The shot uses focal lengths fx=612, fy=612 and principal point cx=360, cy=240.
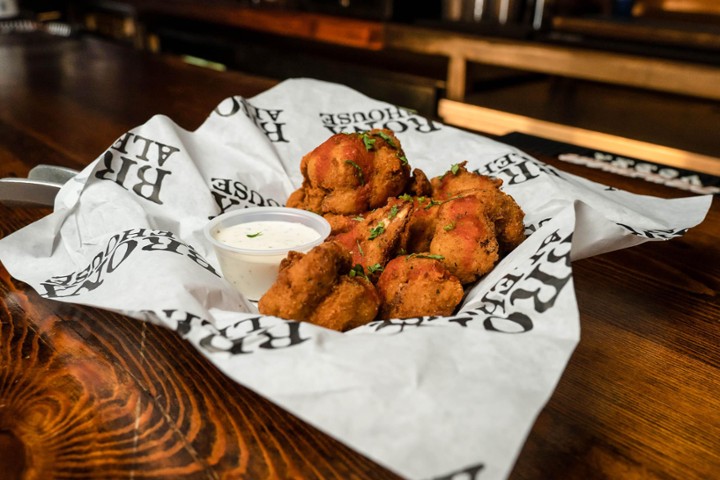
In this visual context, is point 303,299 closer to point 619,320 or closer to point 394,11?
point 619,320

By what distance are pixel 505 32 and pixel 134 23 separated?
4.54 metres

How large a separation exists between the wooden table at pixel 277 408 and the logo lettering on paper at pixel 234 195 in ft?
1.62

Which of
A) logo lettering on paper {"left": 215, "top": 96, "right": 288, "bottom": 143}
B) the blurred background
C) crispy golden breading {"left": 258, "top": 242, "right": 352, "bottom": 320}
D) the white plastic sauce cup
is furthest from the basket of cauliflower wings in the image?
the blurred background

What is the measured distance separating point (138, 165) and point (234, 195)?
Answer: 0.24 metres

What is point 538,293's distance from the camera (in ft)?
3.11

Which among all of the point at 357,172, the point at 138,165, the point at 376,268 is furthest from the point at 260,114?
the point at 376,268

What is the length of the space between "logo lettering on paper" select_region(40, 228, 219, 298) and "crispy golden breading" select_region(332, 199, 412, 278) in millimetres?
286

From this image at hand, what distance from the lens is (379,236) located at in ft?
3.94

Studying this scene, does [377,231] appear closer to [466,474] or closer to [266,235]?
[266,235]

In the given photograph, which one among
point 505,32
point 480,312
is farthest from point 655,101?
point 480,312

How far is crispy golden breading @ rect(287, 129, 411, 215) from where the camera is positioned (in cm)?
136

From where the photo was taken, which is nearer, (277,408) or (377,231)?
(277,408)

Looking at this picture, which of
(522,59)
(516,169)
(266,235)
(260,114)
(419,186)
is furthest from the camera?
(522,59)

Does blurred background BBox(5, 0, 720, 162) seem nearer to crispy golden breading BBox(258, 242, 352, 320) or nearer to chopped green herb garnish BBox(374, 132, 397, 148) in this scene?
chopped green herb garnish BBox(374, 132, 397, 148)
